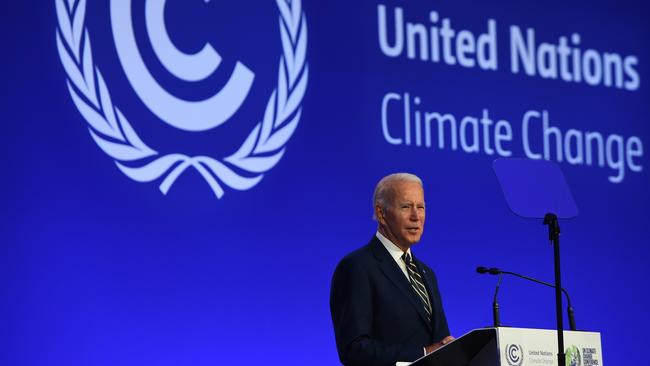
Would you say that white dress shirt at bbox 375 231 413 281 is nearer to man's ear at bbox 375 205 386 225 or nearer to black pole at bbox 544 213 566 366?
man's ear at bbox 375 205 386 225

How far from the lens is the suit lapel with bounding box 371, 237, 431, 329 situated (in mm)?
4121

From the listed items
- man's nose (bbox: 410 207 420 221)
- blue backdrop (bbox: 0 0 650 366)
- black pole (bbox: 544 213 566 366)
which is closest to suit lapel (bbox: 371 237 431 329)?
man's nose (bbox: 410 207 420 221)

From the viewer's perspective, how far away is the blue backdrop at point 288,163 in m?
5.32

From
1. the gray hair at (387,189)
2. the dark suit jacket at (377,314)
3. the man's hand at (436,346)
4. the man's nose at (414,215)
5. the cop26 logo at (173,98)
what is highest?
the cop26 logo at (173,98)

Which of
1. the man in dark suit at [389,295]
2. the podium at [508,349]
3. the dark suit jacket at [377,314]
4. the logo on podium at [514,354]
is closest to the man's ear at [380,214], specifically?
the man in dark suit at [389,295]

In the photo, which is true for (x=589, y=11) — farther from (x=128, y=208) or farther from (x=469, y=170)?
(x=128, y=208)

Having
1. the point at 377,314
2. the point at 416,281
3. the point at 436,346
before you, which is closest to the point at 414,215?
the point at 416,281

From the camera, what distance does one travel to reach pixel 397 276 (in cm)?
415

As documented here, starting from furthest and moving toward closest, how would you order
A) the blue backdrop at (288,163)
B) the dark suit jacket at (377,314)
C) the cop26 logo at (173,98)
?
the cop26 logo at (173,98) → the blue backdrop at (288,163) → the dark suit jacket at (377,314)

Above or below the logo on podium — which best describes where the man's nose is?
above

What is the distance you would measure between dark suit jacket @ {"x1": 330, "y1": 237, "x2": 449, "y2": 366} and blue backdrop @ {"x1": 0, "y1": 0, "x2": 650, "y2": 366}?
1.65 m

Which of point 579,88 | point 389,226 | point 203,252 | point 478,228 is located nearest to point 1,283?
point 203,252

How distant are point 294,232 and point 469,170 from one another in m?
1.21

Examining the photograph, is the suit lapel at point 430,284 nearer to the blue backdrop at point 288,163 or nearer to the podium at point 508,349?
the podium at point 508,349
